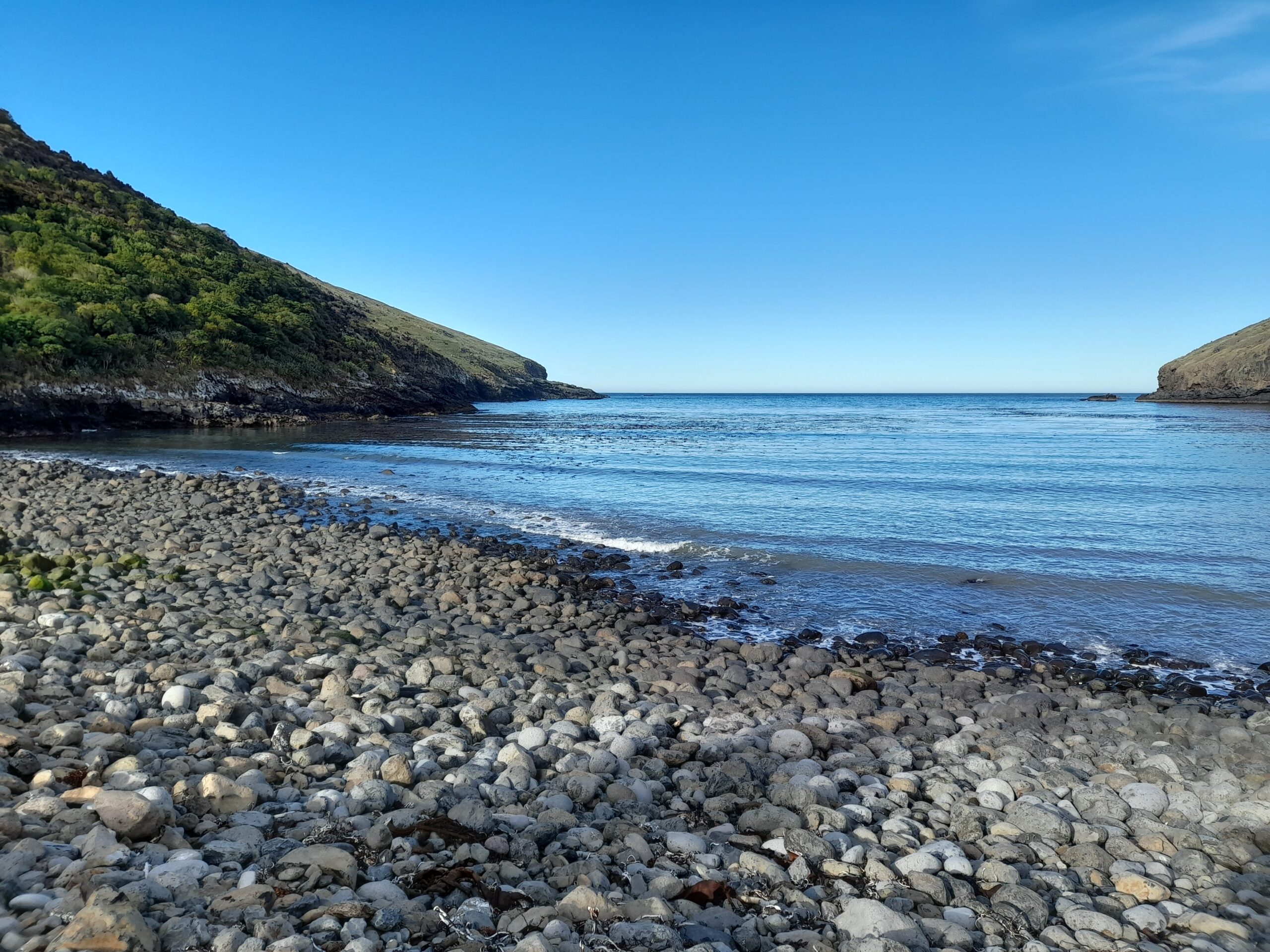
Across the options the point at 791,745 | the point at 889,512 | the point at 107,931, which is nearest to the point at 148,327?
the point at 889,512

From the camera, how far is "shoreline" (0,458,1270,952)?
359 centimetres

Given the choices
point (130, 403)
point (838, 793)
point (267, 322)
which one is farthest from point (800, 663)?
point (267, 322)

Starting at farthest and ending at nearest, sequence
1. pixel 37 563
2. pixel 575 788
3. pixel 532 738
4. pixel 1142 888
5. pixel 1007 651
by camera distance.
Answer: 1. pixel 37 563
2. pixel 1007 651
3. pixel 532 738
4. pixel 575 788
5. pixel 1142 888

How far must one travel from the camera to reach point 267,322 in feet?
196

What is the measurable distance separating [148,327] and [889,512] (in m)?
48.3

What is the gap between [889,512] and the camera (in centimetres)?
1912

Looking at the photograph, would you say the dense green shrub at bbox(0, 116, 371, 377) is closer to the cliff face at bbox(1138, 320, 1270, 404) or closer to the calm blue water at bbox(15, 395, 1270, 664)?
the calm blue water at bbox(15, 395, 1270, 664)

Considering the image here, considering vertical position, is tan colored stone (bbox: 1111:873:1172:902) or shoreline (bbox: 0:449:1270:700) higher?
tan colored stone (bbox: 1111:873:1172:902)

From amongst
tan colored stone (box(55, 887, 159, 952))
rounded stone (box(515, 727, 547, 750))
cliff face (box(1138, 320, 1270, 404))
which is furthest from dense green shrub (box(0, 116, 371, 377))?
cliff face (box(1138, 320, 1270, 404))

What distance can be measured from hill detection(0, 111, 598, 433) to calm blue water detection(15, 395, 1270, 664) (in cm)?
509

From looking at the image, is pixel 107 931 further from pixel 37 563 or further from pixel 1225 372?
pixel 1225 372

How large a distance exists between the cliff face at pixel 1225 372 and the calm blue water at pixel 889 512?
61941 millimetres

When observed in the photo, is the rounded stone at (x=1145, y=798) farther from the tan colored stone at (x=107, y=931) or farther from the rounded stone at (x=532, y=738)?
the tan colored stone at (x=107, y=931)

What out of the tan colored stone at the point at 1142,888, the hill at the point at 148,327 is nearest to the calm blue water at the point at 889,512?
the hill at the point at 148,327
